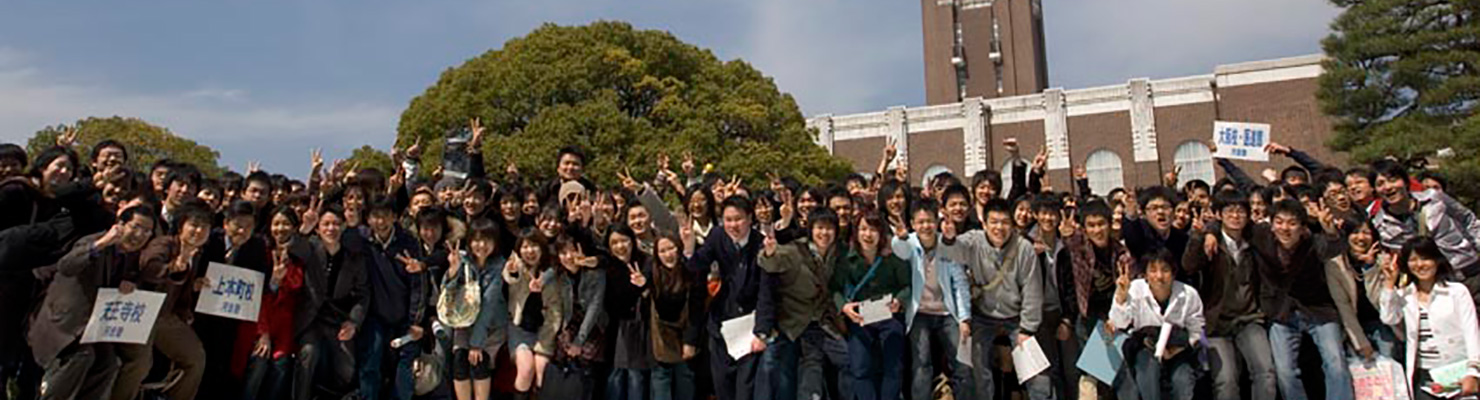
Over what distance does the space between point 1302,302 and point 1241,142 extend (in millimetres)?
4150

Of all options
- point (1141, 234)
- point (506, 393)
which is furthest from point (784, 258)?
point (1141, 234)

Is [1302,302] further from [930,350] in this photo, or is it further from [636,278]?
[636,278]

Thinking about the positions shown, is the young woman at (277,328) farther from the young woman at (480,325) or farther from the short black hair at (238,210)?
the young woman at (480,325)

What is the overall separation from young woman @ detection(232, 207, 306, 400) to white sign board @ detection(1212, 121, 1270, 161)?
8.59m

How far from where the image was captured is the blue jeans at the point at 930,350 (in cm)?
580

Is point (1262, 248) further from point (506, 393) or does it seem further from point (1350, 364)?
point (506, 393)

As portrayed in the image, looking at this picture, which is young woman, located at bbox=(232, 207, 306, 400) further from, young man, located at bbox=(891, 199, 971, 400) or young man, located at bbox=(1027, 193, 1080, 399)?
young man, located at bbox=(1027, 193, 1080, 399)

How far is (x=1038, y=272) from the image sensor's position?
19.3ft

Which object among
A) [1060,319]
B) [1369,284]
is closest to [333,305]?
[1060,319]

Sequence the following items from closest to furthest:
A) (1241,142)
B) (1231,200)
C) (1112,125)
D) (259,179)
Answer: (1231,200) → (259,179) → (1241,142) → (1112,125)

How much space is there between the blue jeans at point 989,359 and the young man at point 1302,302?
147cm

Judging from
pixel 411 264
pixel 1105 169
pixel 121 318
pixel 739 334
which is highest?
pixel 1105 169

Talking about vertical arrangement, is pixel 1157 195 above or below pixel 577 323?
above

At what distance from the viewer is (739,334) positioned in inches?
233
